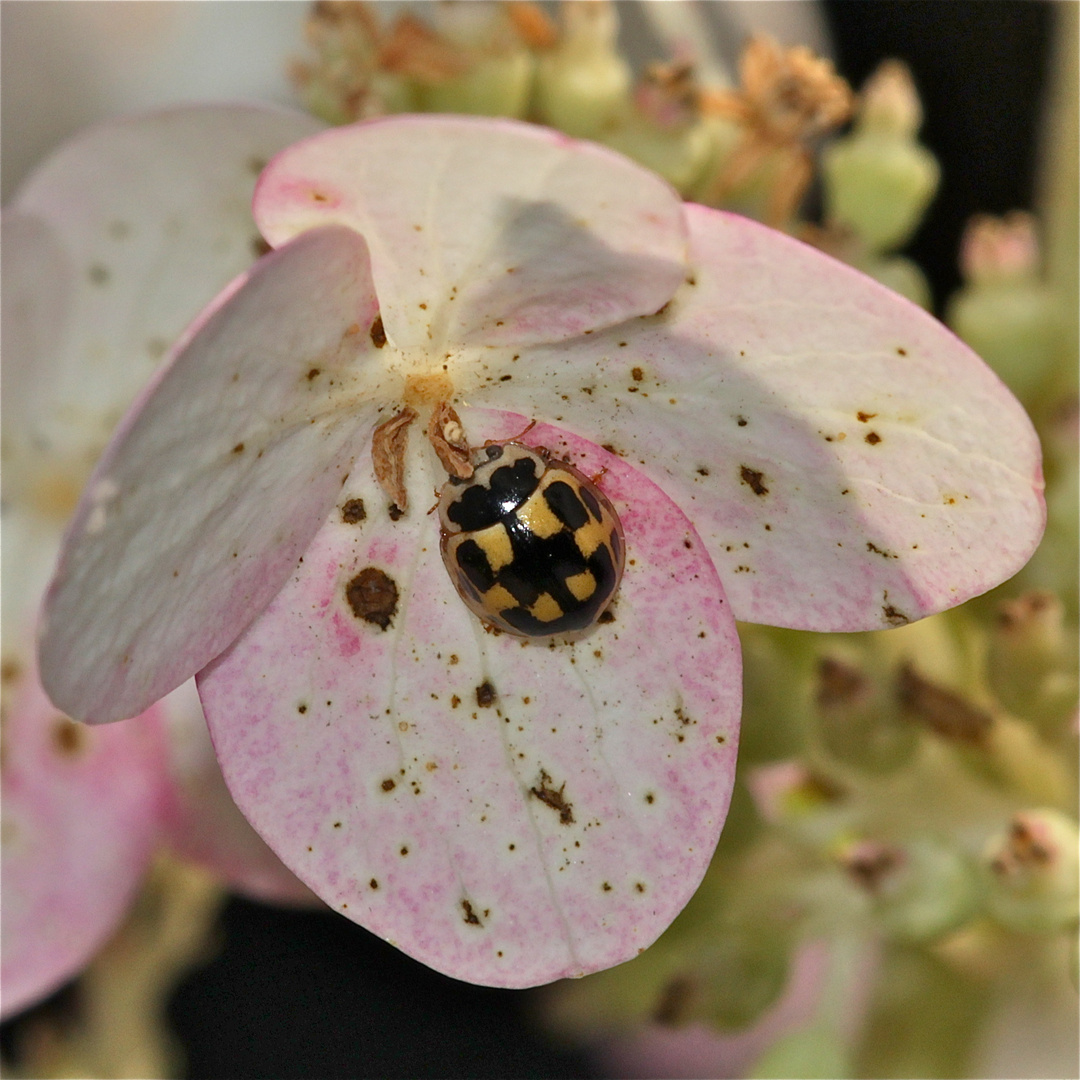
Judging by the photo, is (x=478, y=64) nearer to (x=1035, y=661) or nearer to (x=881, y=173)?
(x=881, y=173)

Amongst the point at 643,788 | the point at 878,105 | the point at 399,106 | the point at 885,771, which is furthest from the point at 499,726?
the point at 878,105

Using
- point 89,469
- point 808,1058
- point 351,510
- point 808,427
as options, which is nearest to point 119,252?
point 89,469

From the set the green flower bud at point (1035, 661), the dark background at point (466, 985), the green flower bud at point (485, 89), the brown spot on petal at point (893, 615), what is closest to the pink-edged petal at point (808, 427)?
the brown spot on petal at point (893, 615)

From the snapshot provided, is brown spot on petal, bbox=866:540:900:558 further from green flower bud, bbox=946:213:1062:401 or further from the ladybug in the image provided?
green flower bud, bbox=946:213:1062:401

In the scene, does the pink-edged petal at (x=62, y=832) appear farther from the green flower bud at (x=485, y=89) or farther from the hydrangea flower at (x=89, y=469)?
the green flower bud at (x=485, y=89)

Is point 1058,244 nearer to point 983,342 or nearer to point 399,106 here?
point 983,342

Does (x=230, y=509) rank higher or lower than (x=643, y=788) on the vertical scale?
higher
